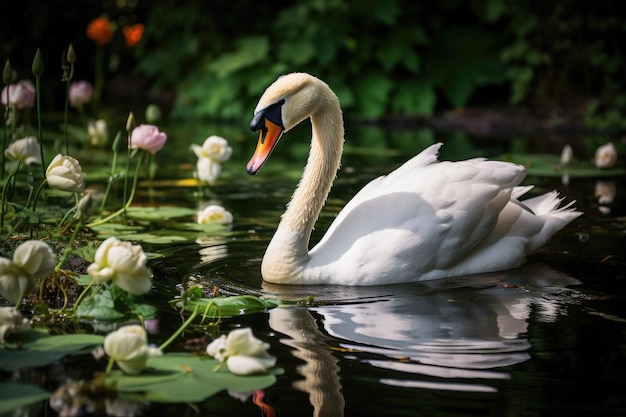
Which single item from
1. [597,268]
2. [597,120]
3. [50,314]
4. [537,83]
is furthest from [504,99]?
[50,314]

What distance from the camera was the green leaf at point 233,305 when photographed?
4.02 meters

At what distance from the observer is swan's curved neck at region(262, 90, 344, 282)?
4.64 meters

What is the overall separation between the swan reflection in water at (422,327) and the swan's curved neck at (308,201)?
11 cm

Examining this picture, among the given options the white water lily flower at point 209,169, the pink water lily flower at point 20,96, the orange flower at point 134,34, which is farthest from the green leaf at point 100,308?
the orange flower at point 134,34

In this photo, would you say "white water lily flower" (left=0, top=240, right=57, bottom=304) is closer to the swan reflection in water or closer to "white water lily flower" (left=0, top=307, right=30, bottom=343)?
"white water lily flower" (left=0, top=307, right=30, bottom=343)

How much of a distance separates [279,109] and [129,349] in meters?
1.76

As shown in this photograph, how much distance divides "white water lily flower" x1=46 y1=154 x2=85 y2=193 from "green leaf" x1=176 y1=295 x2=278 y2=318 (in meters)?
0.63

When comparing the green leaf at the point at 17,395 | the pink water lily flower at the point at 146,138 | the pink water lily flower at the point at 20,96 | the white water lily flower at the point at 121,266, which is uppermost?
the pink water lily flower at the point at 20,96

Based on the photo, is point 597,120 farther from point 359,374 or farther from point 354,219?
point 359,374

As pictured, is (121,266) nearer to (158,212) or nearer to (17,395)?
(17,395)

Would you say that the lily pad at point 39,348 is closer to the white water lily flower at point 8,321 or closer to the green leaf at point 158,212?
the white water lily flower at point 8,321

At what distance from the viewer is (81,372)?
10.5 feet

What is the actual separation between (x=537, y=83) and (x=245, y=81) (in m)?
3.85

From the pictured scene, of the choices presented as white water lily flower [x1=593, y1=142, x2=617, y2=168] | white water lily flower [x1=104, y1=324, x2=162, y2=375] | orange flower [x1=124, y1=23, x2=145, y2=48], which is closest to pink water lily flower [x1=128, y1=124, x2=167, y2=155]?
white water lily flower [x1=104, y1=324, x2=162, y2=375]
